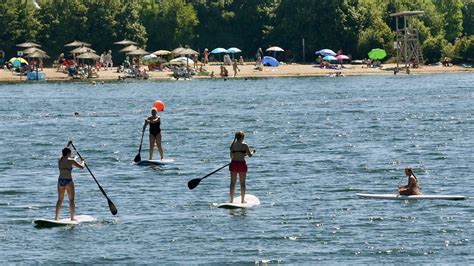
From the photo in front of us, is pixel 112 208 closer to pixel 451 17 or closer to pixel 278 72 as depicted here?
pixel 278 72

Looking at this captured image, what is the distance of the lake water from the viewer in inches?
1292

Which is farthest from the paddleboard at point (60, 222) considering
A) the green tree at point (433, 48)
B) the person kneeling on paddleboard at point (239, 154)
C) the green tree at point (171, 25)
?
the green tree at point (433, 48)

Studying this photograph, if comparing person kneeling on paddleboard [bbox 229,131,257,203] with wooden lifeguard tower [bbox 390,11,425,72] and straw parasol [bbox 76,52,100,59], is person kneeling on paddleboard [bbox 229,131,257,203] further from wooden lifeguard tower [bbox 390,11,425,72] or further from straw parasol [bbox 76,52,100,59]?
wooden lifeguard tower [bbox 390,11,425,72]

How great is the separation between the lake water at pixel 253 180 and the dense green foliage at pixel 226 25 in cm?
2904

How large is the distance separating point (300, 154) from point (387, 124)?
50.8 feet

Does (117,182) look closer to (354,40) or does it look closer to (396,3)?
(354,40)

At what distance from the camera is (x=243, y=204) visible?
38.2 metres

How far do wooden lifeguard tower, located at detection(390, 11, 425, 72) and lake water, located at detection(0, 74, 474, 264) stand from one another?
86.1ft

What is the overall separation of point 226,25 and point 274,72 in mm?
13895

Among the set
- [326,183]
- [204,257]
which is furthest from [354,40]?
[204,257]

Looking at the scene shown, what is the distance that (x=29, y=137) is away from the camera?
6316cm

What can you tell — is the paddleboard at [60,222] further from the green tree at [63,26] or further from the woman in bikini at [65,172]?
the green tree at [63,26]

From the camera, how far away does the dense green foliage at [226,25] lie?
384 ft

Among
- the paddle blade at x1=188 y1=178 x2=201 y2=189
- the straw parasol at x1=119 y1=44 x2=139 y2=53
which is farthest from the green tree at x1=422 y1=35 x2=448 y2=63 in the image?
the paddle blade at x1=188 y1=178 x2=201 y2=189
